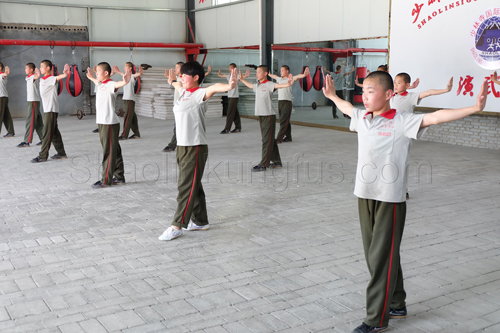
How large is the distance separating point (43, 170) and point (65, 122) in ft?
29.4

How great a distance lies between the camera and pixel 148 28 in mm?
20828

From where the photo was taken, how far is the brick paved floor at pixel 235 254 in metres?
3.65

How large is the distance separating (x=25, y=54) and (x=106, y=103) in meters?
13.0

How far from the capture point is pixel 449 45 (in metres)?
11.2

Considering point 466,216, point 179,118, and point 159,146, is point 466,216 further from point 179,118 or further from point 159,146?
point 159,146

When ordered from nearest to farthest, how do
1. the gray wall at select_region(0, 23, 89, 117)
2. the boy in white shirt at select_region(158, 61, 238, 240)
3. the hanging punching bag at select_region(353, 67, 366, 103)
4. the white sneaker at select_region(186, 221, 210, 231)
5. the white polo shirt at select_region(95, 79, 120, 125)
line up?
1. the boy in white shirt at select_region(158, 61, 238, 240)
2. the white sneaker at select_region(186, 221, 210, 231)
3. the white polo shirt at select_region(95, 79, 120, 125)
4. the hanging punching bag at select_region(353, 67, 366, 103)
5. the gray wall at select_region(0, 23, 89, 117)

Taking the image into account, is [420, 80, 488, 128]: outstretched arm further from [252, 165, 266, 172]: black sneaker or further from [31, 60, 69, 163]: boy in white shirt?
[31, 60, 69, 163]: boy in white shirt

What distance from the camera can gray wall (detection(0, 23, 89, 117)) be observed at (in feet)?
60.2

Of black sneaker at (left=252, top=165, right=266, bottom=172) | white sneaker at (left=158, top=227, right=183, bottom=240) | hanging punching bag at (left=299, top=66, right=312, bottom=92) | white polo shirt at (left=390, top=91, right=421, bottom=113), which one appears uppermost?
hanging punching bag at (left=299, top=66, right=312, bottom=92)

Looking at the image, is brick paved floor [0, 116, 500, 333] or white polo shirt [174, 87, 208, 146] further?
white polo shirt [174, 87, 208, 146]

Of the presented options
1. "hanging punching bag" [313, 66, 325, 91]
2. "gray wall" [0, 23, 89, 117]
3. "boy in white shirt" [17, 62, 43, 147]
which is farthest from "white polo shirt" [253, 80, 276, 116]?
"gray wall" [0, 23, 89, 117]

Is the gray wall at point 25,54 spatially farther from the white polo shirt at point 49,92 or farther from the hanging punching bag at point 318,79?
the white polo shirt at point 49,92

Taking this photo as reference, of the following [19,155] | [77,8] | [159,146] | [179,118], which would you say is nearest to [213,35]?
[77,8]

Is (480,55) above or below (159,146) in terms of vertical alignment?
above
